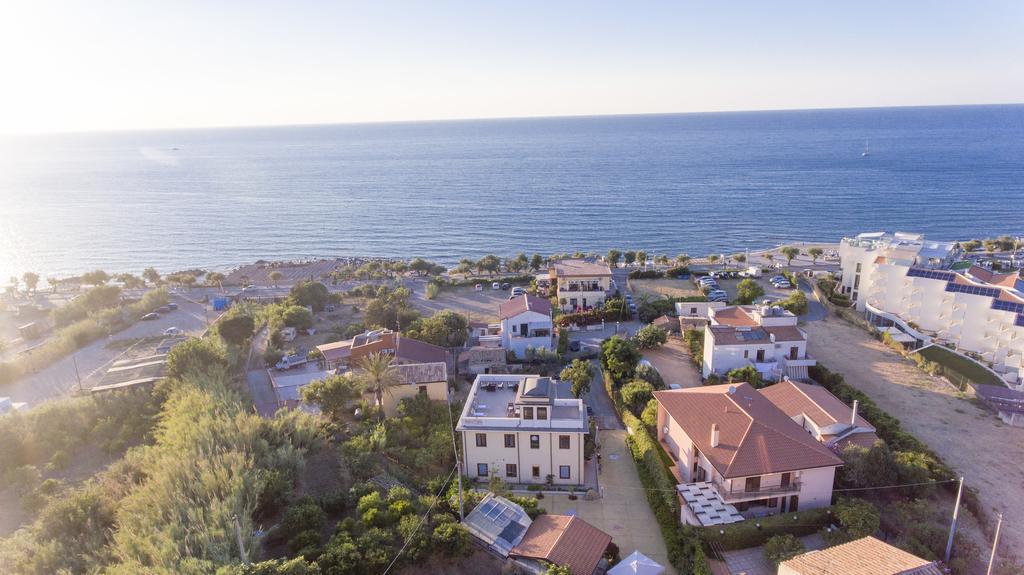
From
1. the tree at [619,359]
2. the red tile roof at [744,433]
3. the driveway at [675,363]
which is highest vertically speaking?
the red tile roof at [744,433]

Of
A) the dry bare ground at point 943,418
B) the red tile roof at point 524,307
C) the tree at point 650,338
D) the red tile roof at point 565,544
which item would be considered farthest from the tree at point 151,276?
the dry bare ground at point 943,418

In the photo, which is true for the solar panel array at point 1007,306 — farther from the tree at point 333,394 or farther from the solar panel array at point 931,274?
the tree at point 333,394

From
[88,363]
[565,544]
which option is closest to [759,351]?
[565,544]

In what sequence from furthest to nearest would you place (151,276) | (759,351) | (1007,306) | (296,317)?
1. (151,276)
2. (296,317)
3. (1007,306)
4. (759,351)

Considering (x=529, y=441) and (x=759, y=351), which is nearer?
(x=529, y=441)

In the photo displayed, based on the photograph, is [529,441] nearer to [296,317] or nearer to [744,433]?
[744,433]

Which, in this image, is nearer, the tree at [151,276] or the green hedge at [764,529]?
the green hedge at [764,529]
